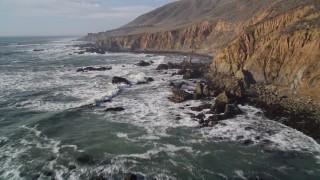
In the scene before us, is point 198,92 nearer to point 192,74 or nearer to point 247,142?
point 192,74

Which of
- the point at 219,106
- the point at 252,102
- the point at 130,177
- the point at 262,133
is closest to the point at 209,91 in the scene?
the point at 252,102

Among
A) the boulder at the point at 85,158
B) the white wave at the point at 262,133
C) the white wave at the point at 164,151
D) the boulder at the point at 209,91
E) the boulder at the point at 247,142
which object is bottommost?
the boulder at the point at 85,158

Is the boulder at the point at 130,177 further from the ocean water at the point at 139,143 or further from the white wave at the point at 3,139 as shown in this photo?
the white wave at the point at 3,139

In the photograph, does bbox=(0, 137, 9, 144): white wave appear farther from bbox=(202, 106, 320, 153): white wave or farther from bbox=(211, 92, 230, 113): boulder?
bbox=(211, 92, 230, 113): boulder

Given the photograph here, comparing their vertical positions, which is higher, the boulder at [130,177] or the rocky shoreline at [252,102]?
the rocky shoreline at [252,102]

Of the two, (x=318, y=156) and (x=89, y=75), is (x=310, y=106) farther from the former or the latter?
(x=89, y=75)

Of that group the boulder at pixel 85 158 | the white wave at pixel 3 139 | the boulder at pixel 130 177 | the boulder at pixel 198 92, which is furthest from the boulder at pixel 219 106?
the white wave at pixel 3 139
